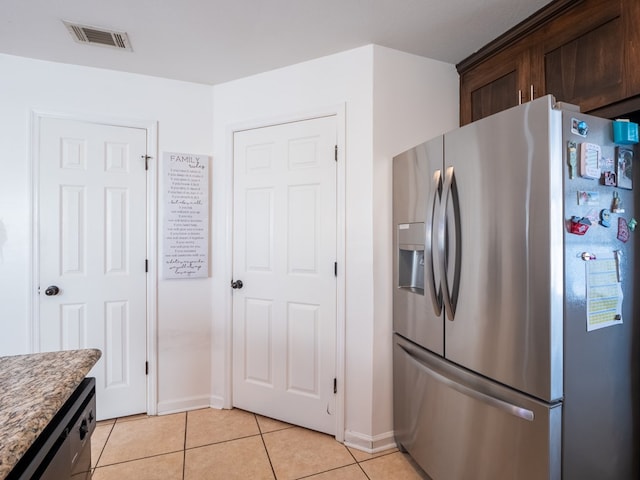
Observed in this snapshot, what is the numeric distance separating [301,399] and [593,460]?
1532mm

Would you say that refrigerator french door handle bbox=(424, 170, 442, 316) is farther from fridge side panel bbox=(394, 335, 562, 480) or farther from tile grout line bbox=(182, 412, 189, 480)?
tile grout line bbox=(182, 412, 189, 480)

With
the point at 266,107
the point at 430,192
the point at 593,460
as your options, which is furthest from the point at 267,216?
the point at 593,460

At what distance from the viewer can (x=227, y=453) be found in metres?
1.95

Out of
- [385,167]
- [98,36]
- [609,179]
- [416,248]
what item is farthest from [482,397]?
[98,36]

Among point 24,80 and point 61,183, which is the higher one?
point 24,80

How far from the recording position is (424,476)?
1766 mm

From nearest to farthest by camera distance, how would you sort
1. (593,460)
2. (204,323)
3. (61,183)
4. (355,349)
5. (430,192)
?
(593,460) → (430,192) → (355,349) → (61,183) → (204,323)

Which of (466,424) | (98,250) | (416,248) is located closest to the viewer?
(466,424)

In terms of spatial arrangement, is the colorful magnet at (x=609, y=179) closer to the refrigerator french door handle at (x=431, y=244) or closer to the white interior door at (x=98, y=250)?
the refrigerator french door handle at (x=431, y=244)

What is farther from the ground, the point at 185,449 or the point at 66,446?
the point at 66,446

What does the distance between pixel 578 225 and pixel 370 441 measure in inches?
63.4

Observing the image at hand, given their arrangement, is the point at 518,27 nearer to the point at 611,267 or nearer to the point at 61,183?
the point at 611,267

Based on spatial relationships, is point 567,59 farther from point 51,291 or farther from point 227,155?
point 51,291

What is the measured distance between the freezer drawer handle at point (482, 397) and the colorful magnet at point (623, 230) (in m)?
0.73
